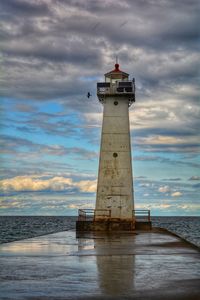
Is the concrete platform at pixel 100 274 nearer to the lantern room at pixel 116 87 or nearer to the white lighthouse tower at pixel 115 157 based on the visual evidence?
the white lighthouse tower at pixel 115 157

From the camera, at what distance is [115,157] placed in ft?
107

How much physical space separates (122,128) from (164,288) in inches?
952

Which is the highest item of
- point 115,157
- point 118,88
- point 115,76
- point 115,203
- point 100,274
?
point 115,76

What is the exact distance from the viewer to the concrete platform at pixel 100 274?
8906 millimetres

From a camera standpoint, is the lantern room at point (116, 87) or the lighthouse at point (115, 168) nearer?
the lighthouse at point (115, 168)

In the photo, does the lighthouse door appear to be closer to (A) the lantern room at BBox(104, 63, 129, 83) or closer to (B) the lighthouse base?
(B) the lighthouse base

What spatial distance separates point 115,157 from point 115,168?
0.73 m

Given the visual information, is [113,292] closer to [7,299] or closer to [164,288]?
Answer: [164,288]

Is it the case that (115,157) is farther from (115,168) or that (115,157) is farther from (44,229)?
(44,229)

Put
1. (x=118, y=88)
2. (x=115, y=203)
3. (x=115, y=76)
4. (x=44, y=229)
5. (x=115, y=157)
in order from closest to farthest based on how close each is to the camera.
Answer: (x=115, y=203)
(x=115, y=157)
(x=118, y=88)
(x=115, y=76)
(x=44, y=229)

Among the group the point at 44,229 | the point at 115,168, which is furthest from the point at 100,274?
the point at 44,229

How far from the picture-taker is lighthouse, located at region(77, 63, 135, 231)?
105ft

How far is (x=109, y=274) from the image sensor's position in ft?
37.2

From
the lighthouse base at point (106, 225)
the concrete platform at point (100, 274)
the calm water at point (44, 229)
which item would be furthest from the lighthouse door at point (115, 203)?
the concrete platform at point (100, 274)
